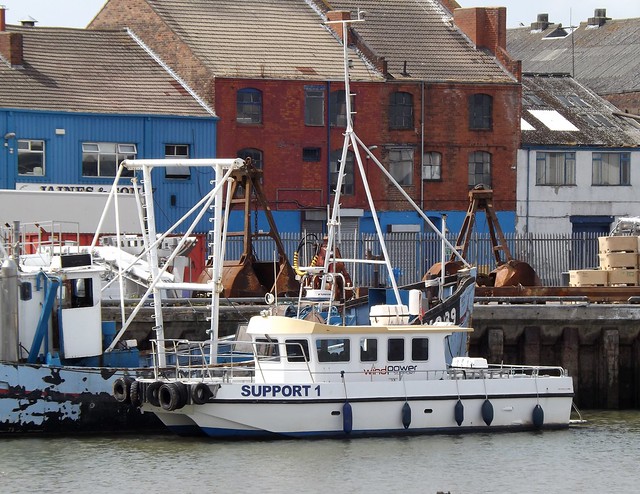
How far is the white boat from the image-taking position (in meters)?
29.7

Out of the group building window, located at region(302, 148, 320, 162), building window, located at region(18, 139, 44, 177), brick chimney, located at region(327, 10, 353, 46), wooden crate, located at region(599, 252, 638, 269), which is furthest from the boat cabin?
brick chimney, located at region(327, 10, 353, 46)

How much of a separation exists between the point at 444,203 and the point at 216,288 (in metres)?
26.3

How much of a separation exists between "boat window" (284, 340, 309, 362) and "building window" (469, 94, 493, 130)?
28389 millimetres

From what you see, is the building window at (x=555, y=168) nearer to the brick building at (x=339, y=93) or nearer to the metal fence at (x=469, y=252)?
the brick building at (x=339, y=93)

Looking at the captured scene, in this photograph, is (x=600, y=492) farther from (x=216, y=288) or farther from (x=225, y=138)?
(x=225, y=138)

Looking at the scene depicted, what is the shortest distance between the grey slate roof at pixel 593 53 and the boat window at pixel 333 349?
39.8m

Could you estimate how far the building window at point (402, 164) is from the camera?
56219 mm

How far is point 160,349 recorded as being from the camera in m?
30.8

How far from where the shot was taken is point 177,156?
5250 cm

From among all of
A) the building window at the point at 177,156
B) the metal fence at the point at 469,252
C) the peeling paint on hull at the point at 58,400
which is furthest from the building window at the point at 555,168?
the peeling paint on hull at the point at 58,400

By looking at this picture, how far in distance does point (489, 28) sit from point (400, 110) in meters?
5.36

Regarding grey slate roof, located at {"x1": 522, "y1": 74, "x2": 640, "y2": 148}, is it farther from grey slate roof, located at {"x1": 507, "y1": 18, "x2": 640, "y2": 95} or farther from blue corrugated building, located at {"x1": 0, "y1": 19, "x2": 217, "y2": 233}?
blue corrugated building, located at {"x1": 0, "y1": 19, "x2": 217, "y2": 233}

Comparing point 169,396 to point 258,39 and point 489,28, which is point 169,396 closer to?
point 258,39

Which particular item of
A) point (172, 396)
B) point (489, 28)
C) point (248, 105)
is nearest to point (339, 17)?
point (248, 105)
